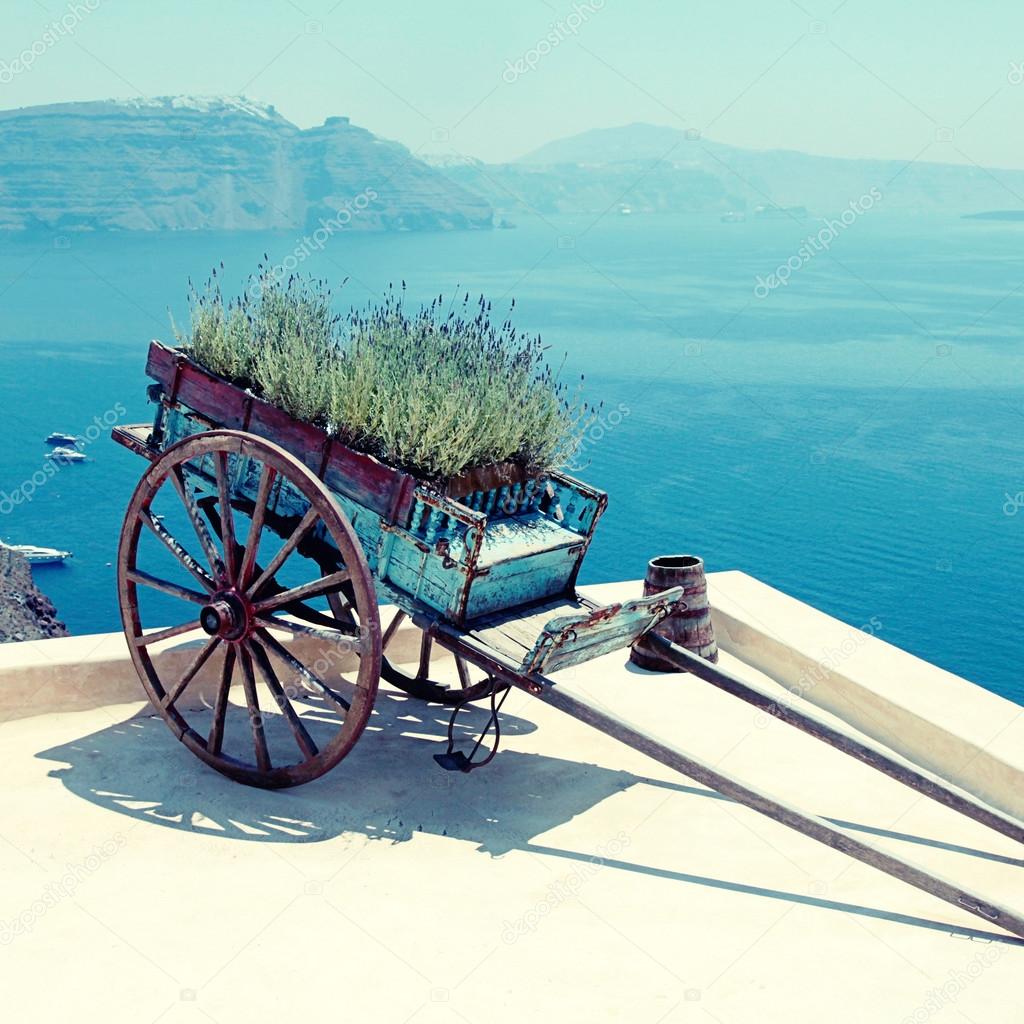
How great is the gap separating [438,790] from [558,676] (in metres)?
1.92

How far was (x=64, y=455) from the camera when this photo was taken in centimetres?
5181

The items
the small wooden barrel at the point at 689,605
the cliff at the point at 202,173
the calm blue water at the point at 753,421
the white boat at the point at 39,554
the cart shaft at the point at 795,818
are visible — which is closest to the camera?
the cart shaft at the point at 795,818

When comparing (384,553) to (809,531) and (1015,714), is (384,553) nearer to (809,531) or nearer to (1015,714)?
(1015,714)

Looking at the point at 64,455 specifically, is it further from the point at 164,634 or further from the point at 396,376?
the point at 396,376

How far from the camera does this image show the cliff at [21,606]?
3969cm

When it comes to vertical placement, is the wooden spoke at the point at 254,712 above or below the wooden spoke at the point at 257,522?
below

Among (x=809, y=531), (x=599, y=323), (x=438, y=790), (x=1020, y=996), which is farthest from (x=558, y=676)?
(x=599, y=323)

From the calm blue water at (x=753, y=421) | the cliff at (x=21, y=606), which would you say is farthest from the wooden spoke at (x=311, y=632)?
the cliff at (x=21, y=606)

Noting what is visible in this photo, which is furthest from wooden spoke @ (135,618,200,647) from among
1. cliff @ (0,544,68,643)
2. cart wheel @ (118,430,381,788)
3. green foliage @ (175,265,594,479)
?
cliff @ (0,544,68,643)

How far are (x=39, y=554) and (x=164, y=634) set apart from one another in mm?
42915

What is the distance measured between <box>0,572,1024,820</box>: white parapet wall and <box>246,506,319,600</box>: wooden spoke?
1.14 m

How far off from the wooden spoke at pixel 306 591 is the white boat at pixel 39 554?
4190cm

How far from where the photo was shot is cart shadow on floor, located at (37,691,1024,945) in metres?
4.50

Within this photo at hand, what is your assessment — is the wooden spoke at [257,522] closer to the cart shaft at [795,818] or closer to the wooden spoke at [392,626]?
the cart shaft at [795,818]
